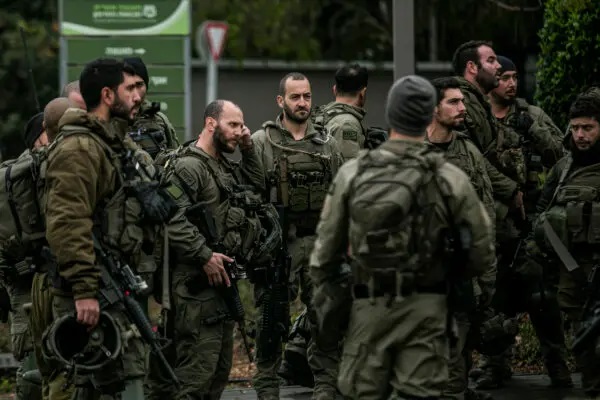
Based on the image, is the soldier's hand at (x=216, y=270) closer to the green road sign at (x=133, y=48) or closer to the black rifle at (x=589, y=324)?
the black rifle at (x=589, y=324)

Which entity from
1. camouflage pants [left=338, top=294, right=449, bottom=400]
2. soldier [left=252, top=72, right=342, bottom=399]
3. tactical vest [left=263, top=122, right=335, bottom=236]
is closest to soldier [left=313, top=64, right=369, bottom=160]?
soldier [left=252, top=72, right=342, bottom=399]

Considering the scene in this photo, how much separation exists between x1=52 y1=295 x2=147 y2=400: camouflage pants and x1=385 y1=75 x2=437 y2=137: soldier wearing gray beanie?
1.94m

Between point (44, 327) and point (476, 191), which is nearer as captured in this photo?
point (44, 327)

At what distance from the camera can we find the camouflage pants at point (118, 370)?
946cm

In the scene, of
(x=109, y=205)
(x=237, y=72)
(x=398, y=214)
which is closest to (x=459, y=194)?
(x=398, y=214)

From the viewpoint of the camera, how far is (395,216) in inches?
330

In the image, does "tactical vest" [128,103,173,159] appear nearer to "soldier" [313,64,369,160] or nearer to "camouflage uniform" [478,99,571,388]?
"soldier" [313,64,369,160]

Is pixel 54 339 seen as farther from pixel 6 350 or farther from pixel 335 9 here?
pixel 335 9

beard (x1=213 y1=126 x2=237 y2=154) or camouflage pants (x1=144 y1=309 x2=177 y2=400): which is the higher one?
beard (x1=213 y1=126 x2=237 y2=154)

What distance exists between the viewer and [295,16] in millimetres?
29234

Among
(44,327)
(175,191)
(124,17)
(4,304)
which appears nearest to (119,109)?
(44,327)

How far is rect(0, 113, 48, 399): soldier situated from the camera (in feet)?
35.1

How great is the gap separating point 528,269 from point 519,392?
0.90 meters

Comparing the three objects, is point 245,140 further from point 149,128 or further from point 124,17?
point 124,17
